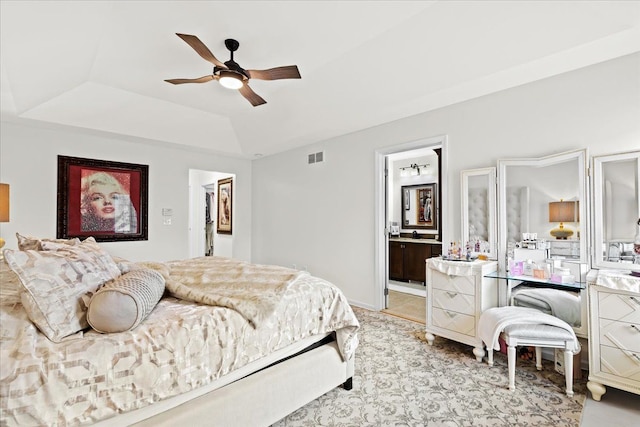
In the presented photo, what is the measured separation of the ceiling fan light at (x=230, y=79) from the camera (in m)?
2.82

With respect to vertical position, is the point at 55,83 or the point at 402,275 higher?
the point at 55,83

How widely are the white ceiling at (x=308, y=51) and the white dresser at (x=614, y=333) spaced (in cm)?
178

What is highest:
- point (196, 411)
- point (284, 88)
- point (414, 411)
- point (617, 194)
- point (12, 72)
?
point (284, 88)

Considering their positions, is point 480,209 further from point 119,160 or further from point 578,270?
point 119,160

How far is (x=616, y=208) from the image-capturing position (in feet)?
7.93

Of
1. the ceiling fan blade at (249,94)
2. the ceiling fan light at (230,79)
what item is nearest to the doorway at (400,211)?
the ceiling fan blade at (249,94)

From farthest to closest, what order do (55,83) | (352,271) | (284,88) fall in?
1. (352,271)
2. (284,88)
3. (55,83)

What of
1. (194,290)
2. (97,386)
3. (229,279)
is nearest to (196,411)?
(97,386)

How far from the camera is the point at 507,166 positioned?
2945mm

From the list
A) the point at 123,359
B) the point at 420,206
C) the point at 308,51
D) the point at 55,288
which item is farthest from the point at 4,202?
the point at 420,206

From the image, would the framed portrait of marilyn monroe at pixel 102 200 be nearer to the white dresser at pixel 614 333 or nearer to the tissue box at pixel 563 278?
the tissue box at pixel 563 278

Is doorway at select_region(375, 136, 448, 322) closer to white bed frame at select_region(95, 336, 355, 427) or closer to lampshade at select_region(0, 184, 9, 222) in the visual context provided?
white bed frame at select_region(95, 336, 355, 427)

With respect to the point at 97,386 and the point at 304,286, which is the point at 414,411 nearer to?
the point at 304,286

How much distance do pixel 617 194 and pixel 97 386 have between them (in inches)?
138
